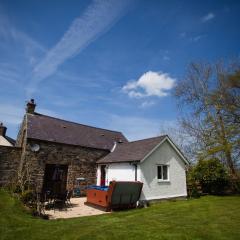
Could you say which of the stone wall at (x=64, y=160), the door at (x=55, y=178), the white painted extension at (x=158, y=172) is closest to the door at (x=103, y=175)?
the white painted extension at (x=158, y=172)

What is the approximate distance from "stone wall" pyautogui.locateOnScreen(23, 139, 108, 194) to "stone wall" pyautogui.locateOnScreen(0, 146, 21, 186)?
131 cm

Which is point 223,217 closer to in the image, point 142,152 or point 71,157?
point 142,152

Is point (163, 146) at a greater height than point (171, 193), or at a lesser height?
greater

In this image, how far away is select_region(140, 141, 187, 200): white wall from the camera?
15.2 meters

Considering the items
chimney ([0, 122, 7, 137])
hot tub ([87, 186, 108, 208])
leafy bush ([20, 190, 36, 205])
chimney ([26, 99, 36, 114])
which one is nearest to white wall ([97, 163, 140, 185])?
hot tub ([87, 186, 108, 208])

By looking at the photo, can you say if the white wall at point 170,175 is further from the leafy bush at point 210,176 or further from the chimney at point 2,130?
the chimney at point 2,130

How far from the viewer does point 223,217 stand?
9.92 meters

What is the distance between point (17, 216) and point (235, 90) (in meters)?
20.1

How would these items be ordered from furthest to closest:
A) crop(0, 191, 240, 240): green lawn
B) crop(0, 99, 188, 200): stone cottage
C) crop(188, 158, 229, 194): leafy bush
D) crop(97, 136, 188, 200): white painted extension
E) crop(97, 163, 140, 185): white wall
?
crop(188, 158, 229, 194): leafy bush
crop(0, 99, 188, 200): stone cottage
crop(97, 163, 140, 185): white wall
crop(97, 136, 188, 200): white painted extension
crop(0, 191, 240, 240): green lawn

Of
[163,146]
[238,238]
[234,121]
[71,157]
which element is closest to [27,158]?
[71,157]

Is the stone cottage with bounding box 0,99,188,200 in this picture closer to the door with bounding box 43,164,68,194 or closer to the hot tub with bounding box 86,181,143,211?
the door with bounding box 43,164,68,194

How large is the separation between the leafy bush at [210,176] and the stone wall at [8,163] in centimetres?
1573

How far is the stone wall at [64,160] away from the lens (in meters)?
16.2

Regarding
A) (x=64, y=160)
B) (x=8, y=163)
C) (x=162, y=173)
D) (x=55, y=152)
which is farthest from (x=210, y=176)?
(x=8, y=163)
